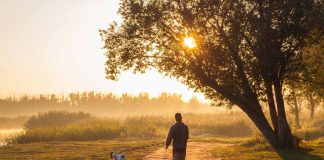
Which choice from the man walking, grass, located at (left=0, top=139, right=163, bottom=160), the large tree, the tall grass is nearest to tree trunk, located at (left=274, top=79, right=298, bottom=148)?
the large tree

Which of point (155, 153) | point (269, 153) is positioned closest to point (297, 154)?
point (269, 153)

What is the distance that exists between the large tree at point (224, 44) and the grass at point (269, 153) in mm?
1292

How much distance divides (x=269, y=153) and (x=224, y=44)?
742cm

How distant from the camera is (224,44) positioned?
101 feet

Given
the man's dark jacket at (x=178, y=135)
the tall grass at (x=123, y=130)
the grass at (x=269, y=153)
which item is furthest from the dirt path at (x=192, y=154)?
the tall grass at (x=123, y=130)

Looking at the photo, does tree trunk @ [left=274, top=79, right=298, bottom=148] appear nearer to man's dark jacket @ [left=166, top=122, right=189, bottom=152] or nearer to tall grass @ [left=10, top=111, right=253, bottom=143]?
man's dark jacket @ [left=166, top=122, right=189, bottom=152]

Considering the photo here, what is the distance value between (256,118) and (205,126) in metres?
30.2

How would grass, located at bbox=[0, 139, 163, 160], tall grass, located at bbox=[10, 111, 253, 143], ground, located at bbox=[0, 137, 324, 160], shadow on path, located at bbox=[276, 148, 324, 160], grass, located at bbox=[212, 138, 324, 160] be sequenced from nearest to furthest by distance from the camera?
shadow on path, located at bbox=[276, 148, 324, 160], grass, located at bbox=[212, 138, 324, 160], ground, located at bbox=[0, 137, 324, 160], grass, located at bbox=[0, 139, 163, 160], tall grass, located at bbox=[10, 111, 253, 143]

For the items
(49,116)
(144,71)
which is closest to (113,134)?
(144,71)

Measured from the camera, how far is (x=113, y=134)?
51.7 metres

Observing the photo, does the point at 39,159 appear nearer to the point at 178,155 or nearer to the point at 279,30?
the point at 178,155

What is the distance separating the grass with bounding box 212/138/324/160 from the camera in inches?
1109

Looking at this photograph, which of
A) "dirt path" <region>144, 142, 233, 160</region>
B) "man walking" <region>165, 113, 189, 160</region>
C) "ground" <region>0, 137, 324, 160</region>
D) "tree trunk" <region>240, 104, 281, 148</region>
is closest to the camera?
"man walking" <region>165, 113, 189, 160</region>

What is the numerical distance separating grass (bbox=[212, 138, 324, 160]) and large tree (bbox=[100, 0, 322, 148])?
1292mm
